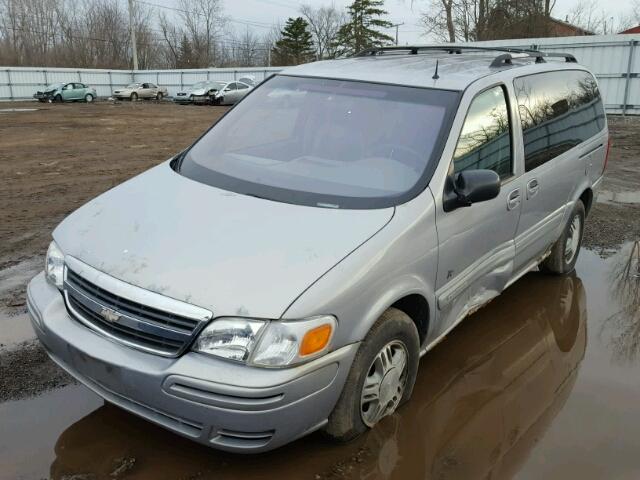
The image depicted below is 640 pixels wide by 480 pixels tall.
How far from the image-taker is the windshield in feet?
10.9

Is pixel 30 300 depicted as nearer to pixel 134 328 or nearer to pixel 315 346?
pixel 134 328

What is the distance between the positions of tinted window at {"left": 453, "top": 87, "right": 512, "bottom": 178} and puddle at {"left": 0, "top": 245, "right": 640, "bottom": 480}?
50.9 inches

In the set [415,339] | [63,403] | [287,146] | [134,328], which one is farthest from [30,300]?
[415,339]

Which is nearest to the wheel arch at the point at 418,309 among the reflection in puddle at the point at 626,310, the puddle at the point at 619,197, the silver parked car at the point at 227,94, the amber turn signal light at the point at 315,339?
the amber turn signal light at the point at 315,339

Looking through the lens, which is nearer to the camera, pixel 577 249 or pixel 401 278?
pixel 401 278

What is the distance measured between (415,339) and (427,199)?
0.75 meters

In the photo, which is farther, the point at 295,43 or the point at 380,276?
the point at 295,43

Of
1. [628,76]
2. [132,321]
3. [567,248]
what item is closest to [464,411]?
[132,321]

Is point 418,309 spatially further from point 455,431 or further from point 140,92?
point 140,92

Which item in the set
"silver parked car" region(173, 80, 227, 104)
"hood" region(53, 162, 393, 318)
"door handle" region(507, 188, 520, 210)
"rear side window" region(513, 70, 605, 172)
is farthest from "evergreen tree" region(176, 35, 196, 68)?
"hood" region(53, 162, 393, 318)

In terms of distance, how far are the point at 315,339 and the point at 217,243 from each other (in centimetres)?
69

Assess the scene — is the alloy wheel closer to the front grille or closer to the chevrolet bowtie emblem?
the front grille

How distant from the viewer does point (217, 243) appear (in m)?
2.82

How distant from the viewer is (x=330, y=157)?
3605 mm
